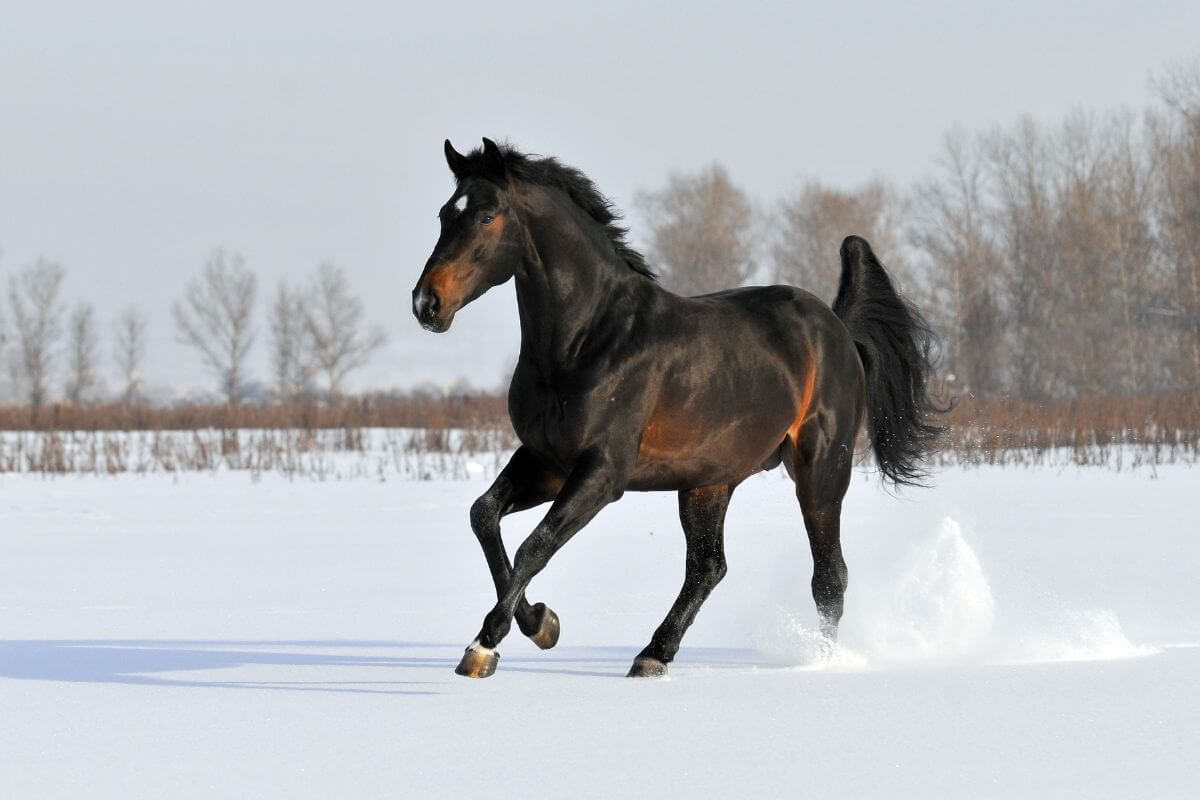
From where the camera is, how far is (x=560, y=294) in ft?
16.8

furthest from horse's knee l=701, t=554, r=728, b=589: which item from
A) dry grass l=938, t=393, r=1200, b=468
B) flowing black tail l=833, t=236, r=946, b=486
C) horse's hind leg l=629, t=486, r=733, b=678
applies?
dry grass l=938, t=393, r=1200, b=468

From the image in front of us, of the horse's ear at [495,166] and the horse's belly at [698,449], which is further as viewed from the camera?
the horse's belly at [698,449]

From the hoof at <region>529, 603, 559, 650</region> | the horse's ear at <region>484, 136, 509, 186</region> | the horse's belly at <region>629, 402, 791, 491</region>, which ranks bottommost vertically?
the hoof at <region>529, 603, 559, 650</region>

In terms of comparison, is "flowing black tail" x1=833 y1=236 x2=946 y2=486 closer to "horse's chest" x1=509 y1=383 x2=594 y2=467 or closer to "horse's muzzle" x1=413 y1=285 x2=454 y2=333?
"horse's chest" x1=509 y1=383 x2=594 y2=467

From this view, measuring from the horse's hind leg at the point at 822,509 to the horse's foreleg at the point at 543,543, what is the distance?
129 centimetres

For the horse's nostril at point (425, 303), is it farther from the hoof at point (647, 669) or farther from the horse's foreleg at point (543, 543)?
the hoof at point (647, 669)

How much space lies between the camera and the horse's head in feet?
15.5

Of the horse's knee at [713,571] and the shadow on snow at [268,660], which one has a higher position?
the horse's knee at [713,571]

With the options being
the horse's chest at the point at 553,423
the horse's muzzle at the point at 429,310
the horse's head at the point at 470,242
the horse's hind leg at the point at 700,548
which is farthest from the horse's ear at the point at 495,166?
the horse's hind leg at the point at 700,548

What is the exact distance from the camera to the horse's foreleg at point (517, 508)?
5.02m

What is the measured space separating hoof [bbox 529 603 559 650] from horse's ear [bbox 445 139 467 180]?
1541 millimetres

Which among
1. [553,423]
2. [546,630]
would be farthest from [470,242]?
[546,630]

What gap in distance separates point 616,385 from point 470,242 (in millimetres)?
715

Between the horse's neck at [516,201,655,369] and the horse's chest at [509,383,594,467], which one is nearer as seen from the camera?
the horse's chest at [509,383,594,467]
